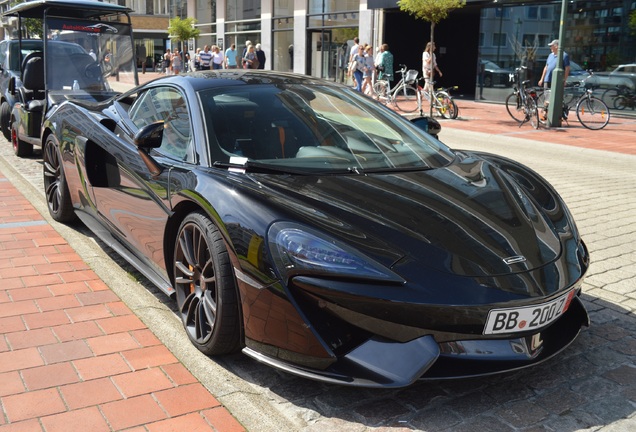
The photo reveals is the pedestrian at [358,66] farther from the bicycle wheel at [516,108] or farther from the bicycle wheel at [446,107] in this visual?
the bicycle wheel at [516,108]

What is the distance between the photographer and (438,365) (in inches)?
105

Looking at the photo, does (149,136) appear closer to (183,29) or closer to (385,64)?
(385,64)

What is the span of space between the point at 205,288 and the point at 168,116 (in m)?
1.29

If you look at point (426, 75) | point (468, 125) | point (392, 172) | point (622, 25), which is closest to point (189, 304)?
point (392, 172)

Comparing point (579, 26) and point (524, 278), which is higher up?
point (579, 26)

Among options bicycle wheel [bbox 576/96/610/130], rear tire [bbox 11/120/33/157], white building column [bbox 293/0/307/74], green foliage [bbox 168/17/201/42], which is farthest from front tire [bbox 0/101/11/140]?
green foliage [bbox 168/17/201/42]

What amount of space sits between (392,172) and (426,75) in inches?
624

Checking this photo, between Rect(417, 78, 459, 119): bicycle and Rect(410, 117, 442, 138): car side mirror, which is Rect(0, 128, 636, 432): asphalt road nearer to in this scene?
Rect(410, 117, 442, 138): car side mirror

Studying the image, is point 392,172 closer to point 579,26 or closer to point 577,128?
point 577,128

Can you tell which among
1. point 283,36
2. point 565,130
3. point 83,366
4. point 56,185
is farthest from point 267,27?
point 83,366

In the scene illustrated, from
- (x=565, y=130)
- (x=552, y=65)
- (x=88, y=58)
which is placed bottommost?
(x=565, y=130)

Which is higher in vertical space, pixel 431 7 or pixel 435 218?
pixel 431 7

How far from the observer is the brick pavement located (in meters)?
2.77

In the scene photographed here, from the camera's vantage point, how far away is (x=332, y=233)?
2850 mm
